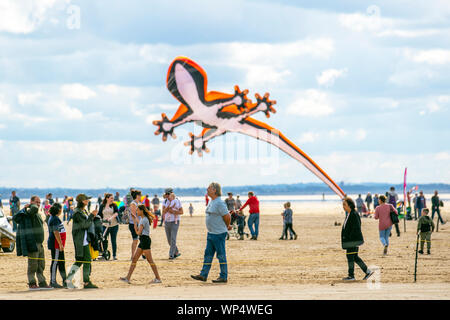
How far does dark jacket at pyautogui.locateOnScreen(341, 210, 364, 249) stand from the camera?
43.6ft

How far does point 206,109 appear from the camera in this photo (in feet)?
71.3

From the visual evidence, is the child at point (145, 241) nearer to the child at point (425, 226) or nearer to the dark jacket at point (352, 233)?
the dark jacket at point (352, 233)

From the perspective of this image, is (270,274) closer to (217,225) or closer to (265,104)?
(217,225)

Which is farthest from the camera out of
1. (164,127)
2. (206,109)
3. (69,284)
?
(206,109)

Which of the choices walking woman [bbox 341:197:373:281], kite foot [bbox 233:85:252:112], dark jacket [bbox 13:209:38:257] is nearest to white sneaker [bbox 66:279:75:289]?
dark jacket [bbox 13:209:38:257]

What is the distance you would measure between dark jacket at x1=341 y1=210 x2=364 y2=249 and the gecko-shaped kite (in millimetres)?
7988

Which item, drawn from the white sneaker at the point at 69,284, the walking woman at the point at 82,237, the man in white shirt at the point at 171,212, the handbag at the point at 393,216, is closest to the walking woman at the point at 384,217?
the handbag at the point at 393,216

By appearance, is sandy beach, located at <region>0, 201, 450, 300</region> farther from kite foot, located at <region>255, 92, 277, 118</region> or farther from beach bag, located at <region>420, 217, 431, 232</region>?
kite foot, located at <region>255, 92, 277, 118</region>

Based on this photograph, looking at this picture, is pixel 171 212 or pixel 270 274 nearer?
pixel 270 274

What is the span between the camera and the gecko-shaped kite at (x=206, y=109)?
69.8ft

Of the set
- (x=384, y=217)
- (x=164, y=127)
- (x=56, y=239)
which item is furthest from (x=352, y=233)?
(x=164, y=127)

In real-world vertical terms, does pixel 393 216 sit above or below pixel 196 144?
below

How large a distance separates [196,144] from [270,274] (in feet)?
26.0
